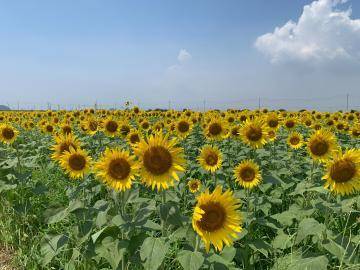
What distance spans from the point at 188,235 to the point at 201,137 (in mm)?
7994

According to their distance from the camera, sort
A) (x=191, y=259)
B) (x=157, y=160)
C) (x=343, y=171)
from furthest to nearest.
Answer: (x=343, y=171) < (x=157, y=160) < (x=191, y=259)

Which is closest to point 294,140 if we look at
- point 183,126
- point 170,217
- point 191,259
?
point 183,126

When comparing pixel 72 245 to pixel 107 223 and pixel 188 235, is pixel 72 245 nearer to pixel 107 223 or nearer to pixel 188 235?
pixel 107 223

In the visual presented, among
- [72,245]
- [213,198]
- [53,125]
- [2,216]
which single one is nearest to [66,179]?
[2,216]

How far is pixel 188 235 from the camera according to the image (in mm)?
3537

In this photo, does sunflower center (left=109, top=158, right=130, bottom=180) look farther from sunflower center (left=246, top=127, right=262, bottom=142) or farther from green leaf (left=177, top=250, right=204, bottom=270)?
sunflower center (left=246, top=127, right=262, bottom=142)

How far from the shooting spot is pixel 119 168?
4309 mm

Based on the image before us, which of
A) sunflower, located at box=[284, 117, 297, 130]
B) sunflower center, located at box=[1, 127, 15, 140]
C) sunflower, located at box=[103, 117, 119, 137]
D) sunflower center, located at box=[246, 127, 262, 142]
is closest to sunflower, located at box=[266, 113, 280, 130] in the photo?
sunflower, located at box=[284, 117, 297, 130]

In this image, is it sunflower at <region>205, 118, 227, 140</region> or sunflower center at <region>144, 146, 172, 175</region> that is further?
sunflower at <region>205, 118, 227, 140</region>

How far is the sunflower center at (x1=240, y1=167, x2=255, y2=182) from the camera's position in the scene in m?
6.25

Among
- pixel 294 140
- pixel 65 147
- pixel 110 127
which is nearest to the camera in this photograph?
pixel 65 147

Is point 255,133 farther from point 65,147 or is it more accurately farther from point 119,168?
point 119,168

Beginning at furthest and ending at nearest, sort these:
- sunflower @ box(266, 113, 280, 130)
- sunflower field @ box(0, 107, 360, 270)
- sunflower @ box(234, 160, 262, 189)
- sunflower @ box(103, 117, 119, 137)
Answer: sunflower @ box(266, 113, 280, 130) < sunflower @ box(103, 117, 119, 137) < sunflower @ box(234, 160, 262, 189) < sunflower field @ box(0, 107, 360, 270)

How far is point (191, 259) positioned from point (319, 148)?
3.31 meters
